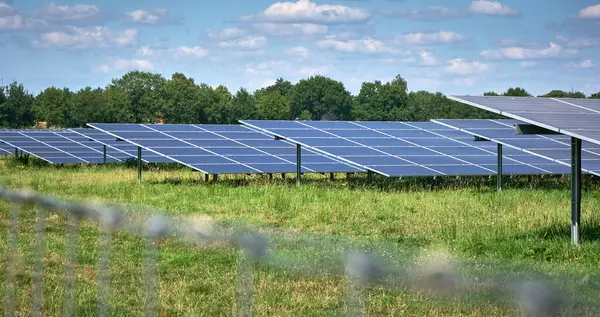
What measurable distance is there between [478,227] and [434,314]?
38.3 feet

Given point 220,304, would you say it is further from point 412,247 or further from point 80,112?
point 80,112

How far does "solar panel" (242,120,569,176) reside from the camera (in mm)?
23172

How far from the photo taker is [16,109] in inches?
4031

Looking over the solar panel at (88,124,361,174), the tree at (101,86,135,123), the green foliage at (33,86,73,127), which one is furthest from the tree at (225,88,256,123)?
the solar panel at (88,124,361,174)

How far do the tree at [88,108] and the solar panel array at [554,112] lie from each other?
92.0m

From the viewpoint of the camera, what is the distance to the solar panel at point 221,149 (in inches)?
982

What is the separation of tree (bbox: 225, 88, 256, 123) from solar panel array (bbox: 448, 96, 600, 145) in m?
97.4

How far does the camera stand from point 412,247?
486 inches

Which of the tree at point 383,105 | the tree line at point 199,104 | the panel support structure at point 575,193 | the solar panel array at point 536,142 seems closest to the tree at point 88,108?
the tree line at point 199,104

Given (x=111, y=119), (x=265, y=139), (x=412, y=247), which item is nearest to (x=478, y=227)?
(x=412, y=247)

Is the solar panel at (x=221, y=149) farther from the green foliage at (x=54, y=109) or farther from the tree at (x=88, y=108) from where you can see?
the green foliage at (x=54, y=109)

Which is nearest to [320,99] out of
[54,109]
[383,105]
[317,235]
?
[383,105]

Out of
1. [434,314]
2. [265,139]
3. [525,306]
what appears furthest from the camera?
[265,139]

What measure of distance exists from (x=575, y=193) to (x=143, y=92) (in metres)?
107
